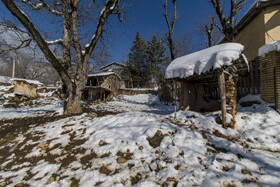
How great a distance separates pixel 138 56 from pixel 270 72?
2529 cm

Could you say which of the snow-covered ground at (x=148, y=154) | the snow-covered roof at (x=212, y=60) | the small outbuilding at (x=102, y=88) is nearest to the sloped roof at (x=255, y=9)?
the snow-covered roof at (x=212, y=60)

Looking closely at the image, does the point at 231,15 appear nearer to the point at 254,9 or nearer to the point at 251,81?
the point at 254,9

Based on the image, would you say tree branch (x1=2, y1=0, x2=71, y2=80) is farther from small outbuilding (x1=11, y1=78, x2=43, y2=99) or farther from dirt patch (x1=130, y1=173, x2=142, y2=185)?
small outbuilding (x1=11, y1=78, x2=43, y2=99)

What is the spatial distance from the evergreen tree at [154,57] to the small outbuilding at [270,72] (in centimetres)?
2151

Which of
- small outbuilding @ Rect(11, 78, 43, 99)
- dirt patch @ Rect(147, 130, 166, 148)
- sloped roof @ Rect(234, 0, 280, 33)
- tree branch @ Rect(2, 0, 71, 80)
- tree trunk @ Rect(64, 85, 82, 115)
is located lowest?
dirt patch @ Rect(147, 130, 166, 148)

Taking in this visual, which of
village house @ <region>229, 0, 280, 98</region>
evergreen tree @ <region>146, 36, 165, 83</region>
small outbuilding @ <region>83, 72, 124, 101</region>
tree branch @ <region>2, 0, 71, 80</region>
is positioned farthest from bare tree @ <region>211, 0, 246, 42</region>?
evergreen tree @ <region>146, 36, 165, 83</region>

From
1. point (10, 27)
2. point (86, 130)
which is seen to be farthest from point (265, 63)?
point (10, 27)

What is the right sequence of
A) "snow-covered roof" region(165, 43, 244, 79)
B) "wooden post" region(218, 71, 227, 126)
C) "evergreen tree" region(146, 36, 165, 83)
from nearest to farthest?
"snow-covered roof" region(165, 43, 244, 79)
"wooden post" region(218, 71, 227, 126)
"evergreen tree" region(146, 36, 165, 83)

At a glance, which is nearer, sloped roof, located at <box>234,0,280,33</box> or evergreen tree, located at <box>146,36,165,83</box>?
sloped roof, located at <box>234,0,280,33</box>

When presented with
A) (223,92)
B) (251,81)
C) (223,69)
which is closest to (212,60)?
(223,69)

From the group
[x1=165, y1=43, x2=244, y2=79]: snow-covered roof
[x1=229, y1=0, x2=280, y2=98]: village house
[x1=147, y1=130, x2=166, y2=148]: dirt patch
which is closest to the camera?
[x1=147, y1=130, x2=166, y2=148]: dirt patch

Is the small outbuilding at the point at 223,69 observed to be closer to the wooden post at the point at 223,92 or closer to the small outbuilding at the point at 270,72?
the wooden post at the point at 223,92

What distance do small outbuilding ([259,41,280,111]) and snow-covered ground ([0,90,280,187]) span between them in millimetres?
417

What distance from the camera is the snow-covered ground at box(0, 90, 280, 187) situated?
6.54ft
